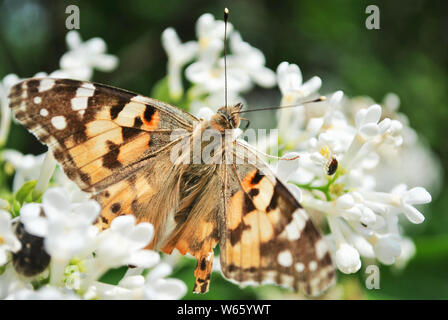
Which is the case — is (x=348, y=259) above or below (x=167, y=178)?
below

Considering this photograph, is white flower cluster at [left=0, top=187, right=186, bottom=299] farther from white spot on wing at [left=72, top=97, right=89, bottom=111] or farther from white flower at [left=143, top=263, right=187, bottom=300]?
white spot on wing at [left=72, top=97, right=89, bottom=111]

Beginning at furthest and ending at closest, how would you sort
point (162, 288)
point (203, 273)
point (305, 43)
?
point (305, 43) < point (203, 273) < point (162, 288)

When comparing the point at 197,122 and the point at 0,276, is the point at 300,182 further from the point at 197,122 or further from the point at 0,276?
the point at 0,276

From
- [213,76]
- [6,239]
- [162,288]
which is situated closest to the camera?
[162,288]

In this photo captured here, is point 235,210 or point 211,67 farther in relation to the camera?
point 211,67

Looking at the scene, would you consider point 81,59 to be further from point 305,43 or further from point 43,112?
point 305,43

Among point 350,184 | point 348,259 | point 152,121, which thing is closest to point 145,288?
point 152,121

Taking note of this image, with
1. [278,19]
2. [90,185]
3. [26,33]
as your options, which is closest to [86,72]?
[90,185]

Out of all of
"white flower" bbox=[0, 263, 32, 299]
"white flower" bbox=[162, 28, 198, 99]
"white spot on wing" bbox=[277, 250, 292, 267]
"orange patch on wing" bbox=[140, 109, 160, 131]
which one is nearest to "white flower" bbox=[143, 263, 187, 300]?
"white spot on wing" bbox=[277, 250, 292, 267]
